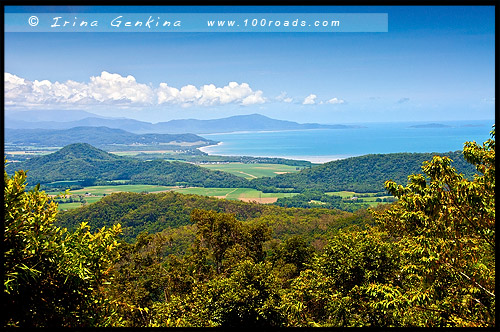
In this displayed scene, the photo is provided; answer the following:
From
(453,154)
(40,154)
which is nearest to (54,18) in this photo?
(453,154)

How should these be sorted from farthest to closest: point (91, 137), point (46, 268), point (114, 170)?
1. point (91, 137)
2. point (114, 170)
3. point (46, 268)

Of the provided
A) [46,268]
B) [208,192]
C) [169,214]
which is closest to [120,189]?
[208,192]

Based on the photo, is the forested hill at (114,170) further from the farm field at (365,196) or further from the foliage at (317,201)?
the farm field at (365,196)

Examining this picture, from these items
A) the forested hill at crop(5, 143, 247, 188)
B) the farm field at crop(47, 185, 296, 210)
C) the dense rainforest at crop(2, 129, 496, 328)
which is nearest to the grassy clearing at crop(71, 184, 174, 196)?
the farm field at crop(47, 185, 296, 210)

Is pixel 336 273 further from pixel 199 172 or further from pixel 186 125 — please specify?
pixel 186 125

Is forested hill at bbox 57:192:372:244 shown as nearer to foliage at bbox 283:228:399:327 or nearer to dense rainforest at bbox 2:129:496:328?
foliage at bbox 283:228:399:327

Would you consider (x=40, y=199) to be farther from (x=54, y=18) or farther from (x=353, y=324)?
(x=353, y=324)
